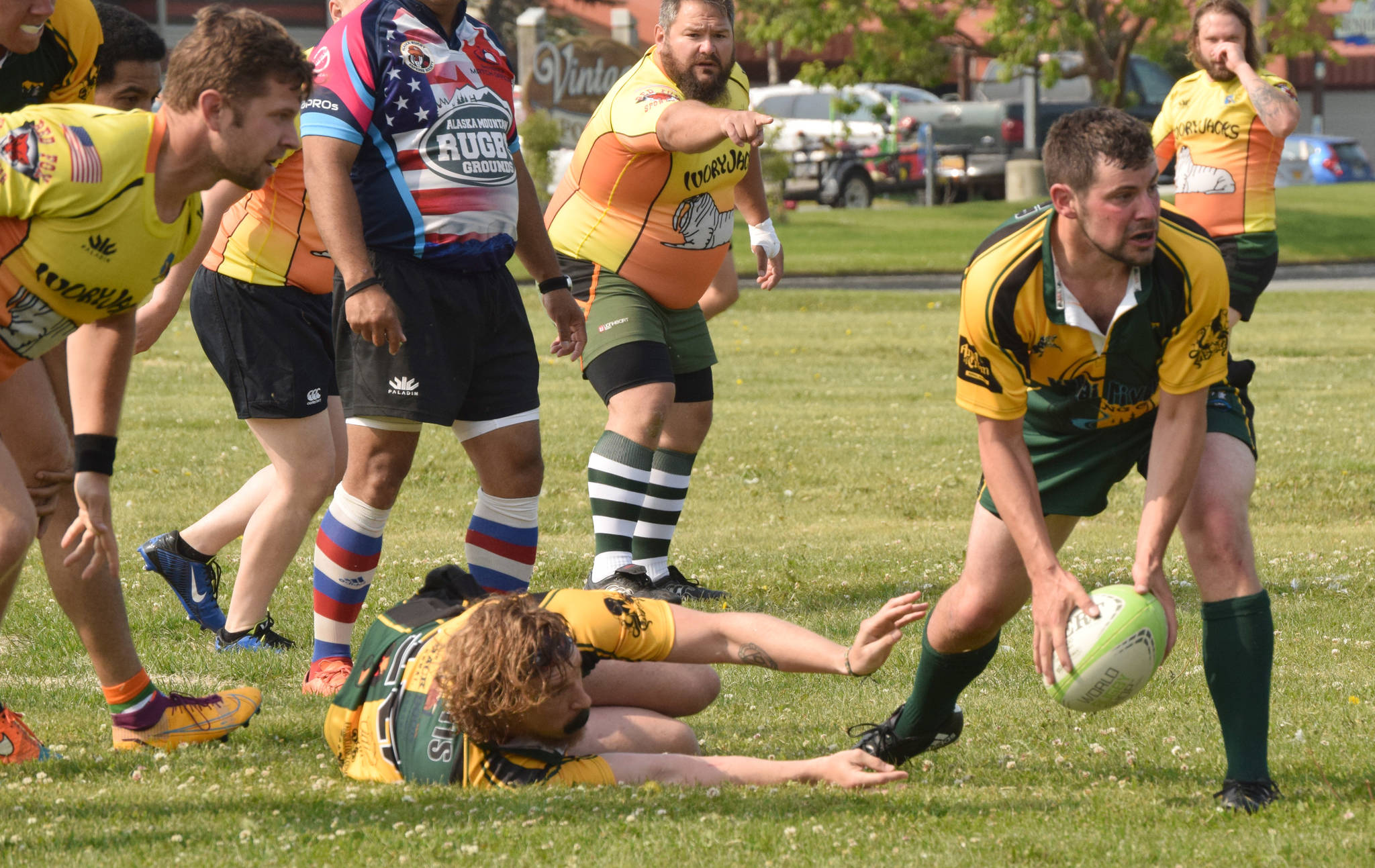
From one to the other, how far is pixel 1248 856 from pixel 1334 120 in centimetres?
5462

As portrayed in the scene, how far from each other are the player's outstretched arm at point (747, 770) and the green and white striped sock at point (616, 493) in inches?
100.0

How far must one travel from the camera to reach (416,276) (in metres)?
5.34

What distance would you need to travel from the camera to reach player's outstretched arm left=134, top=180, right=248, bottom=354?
5617 mm

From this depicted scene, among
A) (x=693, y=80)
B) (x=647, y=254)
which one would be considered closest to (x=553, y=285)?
(x=647, y=254)

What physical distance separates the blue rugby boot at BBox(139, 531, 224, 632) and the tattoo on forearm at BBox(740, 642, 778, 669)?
9.62 ft

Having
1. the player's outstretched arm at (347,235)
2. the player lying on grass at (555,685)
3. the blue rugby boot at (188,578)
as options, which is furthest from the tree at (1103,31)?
the player lying on grass at (555,685)

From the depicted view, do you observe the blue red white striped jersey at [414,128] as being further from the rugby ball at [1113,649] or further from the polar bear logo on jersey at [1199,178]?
the polar bear logo on jersey at [1199,178]

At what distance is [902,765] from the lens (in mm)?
4859

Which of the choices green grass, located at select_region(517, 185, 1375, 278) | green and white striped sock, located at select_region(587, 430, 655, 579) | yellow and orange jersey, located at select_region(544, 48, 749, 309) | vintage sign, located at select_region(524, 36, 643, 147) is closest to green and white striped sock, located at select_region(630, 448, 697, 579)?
green and white striped sock, located at select_region(587, 430, 655, 579)

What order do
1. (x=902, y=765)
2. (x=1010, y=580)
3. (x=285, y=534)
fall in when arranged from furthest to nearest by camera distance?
(x=285, y=534) → (x=902, y=765) → (x=1010, y=580)

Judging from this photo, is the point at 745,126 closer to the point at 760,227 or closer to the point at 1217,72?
the point at 760,227

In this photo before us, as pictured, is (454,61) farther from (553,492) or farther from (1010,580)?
(553,492)

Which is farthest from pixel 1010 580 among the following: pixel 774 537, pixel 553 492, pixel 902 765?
pixel 553 492

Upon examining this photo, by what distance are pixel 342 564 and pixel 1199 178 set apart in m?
5.38
